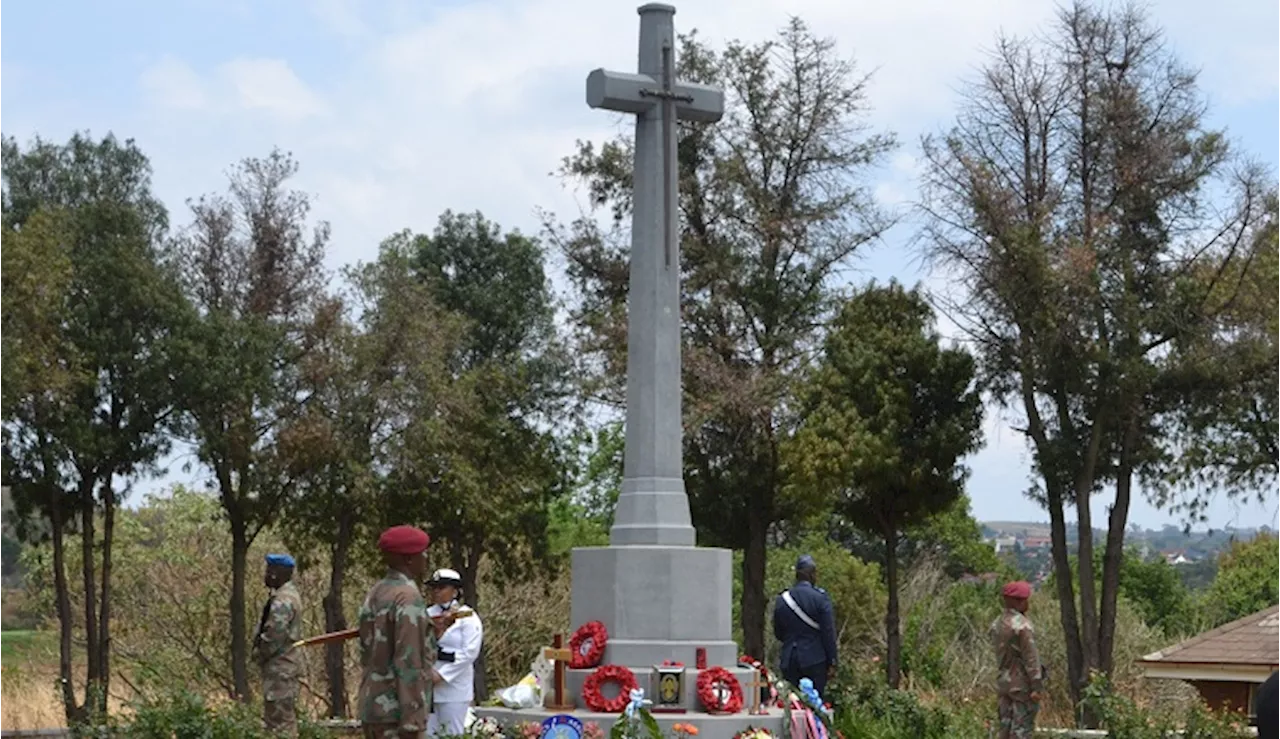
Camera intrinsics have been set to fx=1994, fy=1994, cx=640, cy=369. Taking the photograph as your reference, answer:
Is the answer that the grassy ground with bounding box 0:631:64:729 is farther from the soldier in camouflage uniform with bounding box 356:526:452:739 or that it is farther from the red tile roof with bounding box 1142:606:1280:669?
the soldier in camouflage uniform with bounding box 356:526:452:739

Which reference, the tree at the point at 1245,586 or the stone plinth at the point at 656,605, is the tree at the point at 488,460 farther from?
the tree at the point at 1245,586

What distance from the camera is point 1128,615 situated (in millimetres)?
36188

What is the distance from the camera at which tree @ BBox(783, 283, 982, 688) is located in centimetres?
2850

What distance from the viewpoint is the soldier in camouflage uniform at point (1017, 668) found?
15445 millimetres

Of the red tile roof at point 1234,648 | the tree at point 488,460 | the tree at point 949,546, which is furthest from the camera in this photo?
the tree at point 949,546

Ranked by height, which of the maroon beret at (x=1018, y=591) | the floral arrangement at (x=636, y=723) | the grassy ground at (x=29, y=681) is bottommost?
the grassy ground at (x=29, y=681)

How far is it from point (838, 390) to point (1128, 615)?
10.1 metres

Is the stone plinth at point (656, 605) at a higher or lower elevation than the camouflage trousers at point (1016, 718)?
higher

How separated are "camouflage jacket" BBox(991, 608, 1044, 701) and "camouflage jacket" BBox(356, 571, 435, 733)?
246 inches

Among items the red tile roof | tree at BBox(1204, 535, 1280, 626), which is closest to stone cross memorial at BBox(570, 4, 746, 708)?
the red tile roof

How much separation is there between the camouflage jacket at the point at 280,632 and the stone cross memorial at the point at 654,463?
3183 mm

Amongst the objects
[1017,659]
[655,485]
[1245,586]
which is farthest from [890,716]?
[1245,586]

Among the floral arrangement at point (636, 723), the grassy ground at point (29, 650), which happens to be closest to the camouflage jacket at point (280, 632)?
the floral arrangement at point (636, 723)

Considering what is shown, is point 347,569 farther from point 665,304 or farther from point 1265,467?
point 665,304
